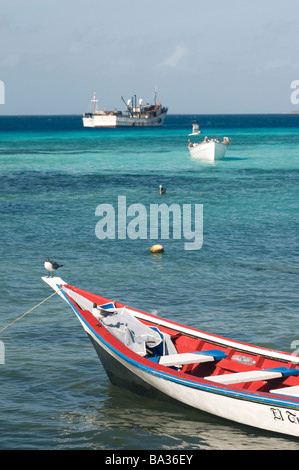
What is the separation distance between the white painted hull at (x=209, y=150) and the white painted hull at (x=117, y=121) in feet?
329

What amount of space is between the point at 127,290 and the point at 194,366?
8734 millimetres

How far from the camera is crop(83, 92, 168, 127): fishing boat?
172 m

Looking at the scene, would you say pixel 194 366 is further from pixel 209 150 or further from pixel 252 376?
pixel 209 150

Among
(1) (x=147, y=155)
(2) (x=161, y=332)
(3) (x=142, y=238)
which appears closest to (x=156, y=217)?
(3) (x=142, y=238)

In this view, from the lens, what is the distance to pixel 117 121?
173m

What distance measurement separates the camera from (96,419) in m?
15.6

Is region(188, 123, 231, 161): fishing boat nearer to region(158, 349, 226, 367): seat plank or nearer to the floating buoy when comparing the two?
the floating buoy

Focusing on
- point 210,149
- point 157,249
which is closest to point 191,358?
point 157,249

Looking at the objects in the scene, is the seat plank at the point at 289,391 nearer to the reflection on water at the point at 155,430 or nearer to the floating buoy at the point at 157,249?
the reflection on water at the point at 155,430

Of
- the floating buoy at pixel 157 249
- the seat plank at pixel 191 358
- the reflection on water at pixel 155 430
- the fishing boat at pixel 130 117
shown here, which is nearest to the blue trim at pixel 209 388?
the seat plank at pixel 191 358

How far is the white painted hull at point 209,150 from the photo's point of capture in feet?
235
